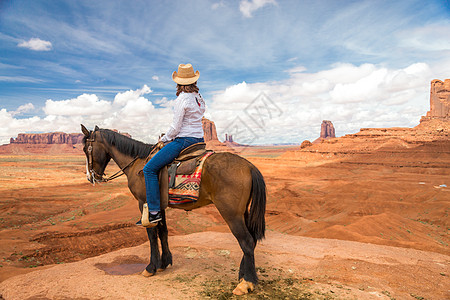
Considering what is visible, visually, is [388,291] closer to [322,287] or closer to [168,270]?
[322,287]

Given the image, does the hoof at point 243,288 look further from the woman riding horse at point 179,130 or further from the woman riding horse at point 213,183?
the woman riding horse at point 179,130

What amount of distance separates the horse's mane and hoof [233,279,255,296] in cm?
288

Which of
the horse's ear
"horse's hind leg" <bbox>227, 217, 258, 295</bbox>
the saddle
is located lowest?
"horse's hind leg" <bbox>227, 217, 258, 295</bbox>

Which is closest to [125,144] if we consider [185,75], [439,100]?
[185,75]

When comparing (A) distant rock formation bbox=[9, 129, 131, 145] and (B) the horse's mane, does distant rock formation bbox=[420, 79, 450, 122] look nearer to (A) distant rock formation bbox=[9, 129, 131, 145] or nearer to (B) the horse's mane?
(B) the horse's mane

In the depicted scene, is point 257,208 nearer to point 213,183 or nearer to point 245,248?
point 245,248

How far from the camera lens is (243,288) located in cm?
394

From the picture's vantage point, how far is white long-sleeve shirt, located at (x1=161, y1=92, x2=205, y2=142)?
4.20m

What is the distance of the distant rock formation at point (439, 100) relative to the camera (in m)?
84.8

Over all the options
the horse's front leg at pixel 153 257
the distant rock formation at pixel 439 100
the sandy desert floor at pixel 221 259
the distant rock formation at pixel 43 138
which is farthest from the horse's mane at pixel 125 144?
the distant rock formation at pixel 43 138

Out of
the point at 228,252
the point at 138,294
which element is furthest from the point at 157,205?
the point at 228,252

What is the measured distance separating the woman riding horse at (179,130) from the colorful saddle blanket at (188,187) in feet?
1.08

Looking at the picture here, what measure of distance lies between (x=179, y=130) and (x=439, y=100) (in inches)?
4408

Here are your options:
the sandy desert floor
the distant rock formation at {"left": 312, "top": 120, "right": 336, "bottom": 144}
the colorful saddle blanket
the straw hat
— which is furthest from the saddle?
the distant rock formation at {"left": 312, "top": 120, "right": 336, "bottom": 144}
